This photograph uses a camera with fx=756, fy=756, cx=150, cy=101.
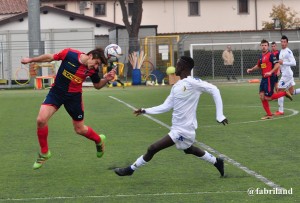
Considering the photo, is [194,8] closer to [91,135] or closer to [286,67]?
[286,67]

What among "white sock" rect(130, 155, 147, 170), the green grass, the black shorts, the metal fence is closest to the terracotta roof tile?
the metal fence

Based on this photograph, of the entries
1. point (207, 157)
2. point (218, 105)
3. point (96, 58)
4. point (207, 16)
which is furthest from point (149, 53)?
point (218, 105)

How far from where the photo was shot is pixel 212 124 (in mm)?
17859

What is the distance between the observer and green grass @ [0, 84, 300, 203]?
9.15 metres

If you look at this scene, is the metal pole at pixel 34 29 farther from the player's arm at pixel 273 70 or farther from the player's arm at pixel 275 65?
the player's arm at pixel 273 70

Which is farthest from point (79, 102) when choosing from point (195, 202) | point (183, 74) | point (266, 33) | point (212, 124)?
point (266, 33)

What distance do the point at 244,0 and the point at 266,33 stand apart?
1455cm

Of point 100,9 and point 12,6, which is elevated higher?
point 12,6

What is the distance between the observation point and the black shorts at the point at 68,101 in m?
11.6

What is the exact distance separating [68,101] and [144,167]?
1592 mm

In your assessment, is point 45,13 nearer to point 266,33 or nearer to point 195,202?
point 266,33

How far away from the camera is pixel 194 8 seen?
220ft

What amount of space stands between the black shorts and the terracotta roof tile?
5198cm

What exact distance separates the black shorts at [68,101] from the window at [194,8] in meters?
55.6
